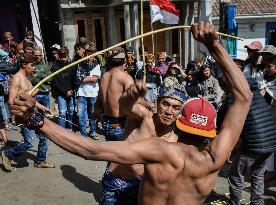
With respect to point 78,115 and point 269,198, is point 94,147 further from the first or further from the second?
point 78,115

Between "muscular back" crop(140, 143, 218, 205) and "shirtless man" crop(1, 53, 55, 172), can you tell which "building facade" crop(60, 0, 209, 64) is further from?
"muscular back" crop(140, 143, 218, 205)

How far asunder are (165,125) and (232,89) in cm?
114

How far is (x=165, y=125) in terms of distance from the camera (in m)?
3.36

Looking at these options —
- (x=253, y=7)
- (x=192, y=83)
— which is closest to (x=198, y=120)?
(x=192, y=83)

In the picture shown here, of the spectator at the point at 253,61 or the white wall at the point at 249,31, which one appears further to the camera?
the white wall at the point at 249,31

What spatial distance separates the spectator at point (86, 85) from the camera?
717 centimetres

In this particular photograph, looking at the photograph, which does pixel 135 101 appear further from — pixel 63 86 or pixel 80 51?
pixel 63 86

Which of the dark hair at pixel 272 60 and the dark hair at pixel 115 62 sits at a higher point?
the dark hair at pixel 115 62

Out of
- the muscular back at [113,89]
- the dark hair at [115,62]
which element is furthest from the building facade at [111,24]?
the muscular back at [113,89]

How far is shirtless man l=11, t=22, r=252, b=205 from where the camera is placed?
2.02 metres

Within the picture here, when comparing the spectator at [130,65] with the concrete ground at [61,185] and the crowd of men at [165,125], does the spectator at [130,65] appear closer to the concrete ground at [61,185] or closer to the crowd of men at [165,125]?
the crowd of men at [165,125]

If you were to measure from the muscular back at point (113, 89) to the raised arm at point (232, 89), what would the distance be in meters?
2.45

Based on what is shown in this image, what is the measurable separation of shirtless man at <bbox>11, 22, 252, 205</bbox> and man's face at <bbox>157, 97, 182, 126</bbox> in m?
1.03

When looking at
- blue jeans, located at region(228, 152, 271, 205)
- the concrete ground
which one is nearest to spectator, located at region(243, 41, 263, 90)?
the concrete ground
